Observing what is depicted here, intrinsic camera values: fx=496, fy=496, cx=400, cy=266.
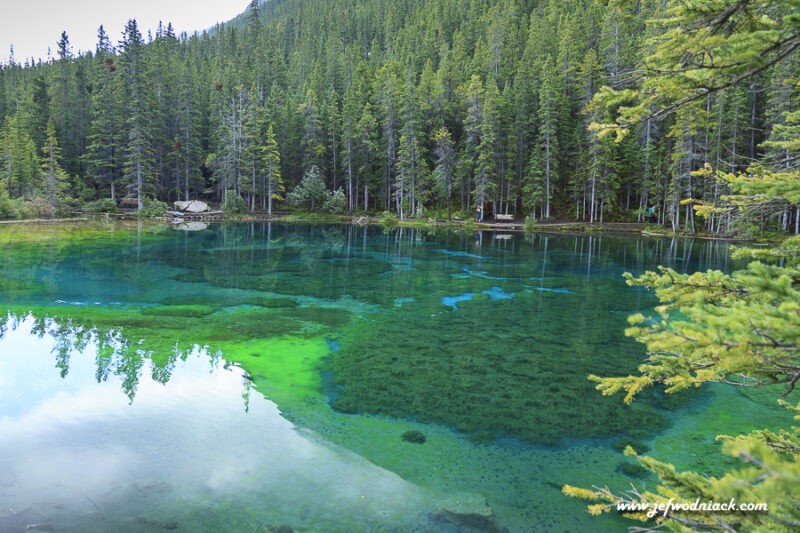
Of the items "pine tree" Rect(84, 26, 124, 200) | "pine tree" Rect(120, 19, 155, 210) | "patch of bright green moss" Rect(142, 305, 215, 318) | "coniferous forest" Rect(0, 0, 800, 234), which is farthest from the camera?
"pine tree" Rect(84, 26, 124, 200)

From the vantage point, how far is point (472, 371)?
11.1 metres

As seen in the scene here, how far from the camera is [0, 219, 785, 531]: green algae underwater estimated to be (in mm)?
7383

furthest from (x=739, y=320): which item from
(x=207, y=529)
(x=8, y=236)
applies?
(x=8, y=236)

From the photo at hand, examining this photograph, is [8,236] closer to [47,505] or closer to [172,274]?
[172,274]

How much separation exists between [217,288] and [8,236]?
24032mm

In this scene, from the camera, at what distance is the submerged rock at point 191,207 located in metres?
60.9

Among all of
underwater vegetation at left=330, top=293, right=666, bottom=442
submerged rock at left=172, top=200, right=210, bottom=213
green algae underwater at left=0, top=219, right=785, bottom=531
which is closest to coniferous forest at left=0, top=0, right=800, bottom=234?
submerged rock at left=172, top=200, right=210, bottom=213

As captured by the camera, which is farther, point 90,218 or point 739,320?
point 90,218

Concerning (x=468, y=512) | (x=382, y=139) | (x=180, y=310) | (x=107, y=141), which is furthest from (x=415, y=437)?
(x=107, y=141)

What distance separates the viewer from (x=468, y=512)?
614cm

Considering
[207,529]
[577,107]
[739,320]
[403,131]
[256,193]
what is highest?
[577,107]

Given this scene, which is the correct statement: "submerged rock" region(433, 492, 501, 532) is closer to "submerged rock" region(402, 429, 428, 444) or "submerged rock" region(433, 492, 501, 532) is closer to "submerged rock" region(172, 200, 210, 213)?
"submerged rock" region(402, 429, 428, 444)

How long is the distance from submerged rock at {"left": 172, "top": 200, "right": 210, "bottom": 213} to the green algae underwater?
33.9m

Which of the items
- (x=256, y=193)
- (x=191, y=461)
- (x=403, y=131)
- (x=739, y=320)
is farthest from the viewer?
(x=256, y=193)
